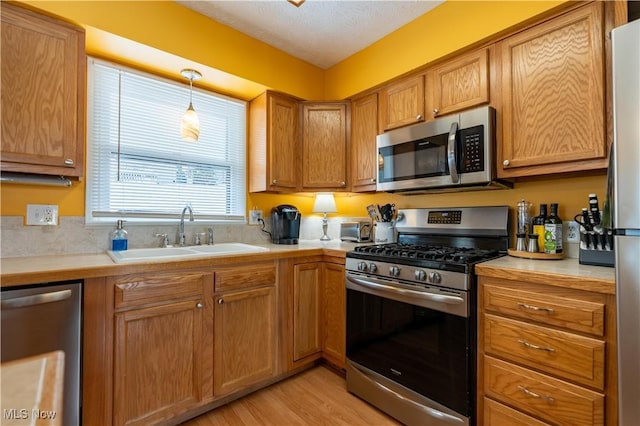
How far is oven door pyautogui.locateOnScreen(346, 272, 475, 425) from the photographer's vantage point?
1.47 metres

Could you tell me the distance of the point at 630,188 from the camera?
1.01m

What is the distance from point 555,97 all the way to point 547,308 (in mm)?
1090

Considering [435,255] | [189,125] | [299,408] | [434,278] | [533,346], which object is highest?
[189,125]

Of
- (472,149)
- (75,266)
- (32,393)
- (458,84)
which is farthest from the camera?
(458,84)

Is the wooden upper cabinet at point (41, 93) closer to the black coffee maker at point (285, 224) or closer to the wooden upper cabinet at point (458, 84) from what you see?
the black coffee maker at point (285, 224)

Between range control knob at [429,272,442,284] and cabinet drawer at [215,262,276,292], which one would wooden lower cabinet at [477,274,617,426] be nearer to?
range control knob at [429,272,442,284]

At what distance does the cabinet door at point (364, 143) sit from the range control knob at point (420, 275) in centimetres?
100

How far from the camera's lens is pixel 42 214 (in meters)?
1.75

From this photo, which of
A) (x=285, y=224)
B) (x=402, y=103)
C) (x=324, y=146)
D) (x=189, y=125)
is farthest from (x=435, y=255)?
(x=189, y=125)

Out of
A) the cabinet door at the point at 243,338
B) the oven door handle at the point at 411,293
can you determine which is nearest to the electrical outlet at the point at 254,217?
the cabinet door at the point at 243,338

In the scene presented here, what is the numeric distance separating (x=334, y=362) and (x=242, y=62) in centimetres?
235

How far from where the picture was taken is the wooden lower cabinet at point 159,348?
1.49 meters

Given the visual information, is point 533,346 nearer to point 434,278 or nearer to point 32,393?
point 434,278

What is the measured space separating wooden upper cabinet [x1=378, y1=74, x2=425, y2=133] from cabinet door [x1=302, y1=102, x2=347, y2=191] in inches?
16.3
